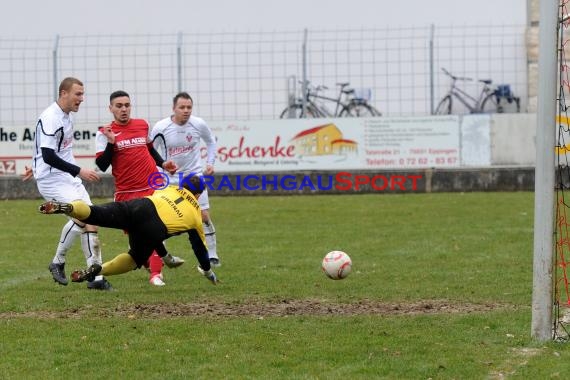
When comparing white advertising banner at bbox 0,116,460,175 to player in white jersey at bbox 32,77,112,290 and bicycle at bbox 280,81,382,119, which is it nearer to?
bicycle at bbox 280,81,382,119

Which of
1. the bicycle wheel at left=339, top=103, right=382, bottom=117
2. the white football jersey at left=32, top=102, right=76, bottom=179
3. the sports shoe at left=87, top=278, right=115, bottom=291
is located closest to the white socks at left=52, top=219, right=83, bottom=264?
the sports shoe at left=87, top=278, right=115, bottom=291

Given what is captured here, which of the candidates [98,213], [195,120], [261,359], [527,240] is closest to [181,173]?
[195,120]

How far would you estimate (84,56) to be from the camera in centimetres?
2269

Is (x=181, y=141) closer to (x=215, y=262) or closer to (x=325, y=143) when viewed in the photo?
Result: (x=215, y=262)

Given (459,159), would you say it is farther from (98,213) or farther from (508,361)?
(508,361)

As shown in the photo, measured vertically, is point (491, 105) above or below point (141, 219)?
above

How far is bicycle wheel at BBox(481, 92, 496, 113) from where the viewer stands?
23047 mm

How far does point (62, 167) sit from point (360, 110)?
13.4m

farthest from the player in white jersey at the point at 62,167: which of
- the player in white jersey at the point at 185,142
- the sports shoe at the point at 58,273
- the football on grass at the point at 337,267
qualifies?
the football on grass at the point at 337,267

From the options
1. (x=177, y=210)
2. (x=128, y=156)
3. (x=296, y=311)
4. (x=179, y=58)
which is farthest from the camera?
(x=179, y=58)

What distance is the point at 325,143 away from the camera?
22.5 metres

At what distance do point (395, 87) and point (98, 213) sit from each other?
555 inches

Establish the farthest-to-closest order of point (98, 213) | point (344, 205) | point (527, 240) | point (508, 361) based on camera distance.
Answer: point (344, 205), point (527, 240), point (98, 213), point (508, 361)

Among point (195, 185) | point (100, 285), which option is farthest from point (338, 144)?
point (100, 285)
